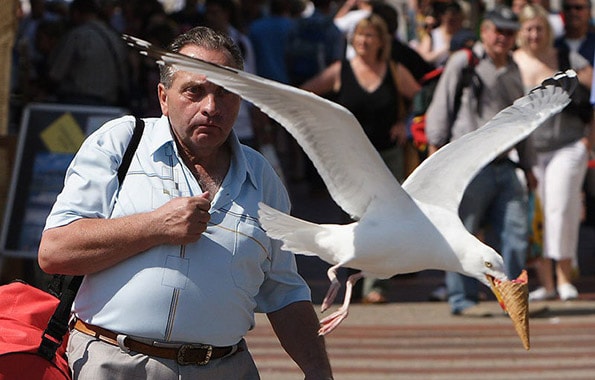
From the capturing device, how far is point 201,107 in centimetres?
384

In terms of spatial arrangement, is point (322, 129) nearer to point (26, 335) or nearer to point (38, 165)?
point (26, 335)

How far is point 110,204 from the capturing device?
3.83 meters

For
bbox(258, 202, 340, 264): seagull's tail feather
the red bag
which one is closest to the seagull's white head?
bbox(258, 202, 340, 264): seagull's tail feather

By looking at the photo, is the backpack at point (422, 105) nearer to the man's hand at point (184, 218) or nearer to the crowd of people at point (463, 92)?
the crowd of people at point (463, 92)

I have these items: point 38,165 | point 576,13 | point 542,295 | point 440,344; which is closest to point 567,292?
point 542,295

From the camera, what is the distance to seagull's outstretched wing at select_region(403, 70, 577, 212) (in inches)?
173

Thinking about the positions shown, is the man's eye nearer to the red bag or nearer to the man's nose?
the man's nose

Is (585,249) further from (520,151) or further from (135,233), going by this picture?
(135,233)

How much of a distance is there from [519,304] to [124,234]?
1.14 metres

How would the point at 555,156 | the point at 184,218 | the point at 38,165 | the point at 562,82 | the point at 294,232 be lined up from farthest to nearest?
the point at 555,156, the point at 38,165, the point at 562,82, the point at 294,232, the point at 184,218

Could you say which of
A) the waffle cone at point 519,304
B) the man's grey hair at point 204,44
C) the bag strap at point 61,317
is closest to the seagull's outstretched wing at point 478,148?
the waffle cone at point 519,304

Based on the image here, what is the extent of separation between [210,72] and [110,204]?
1.77 feet

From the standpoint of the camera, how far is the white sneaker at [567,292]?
9.72 m

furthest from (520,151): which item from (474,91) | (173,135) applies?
(173,135)
